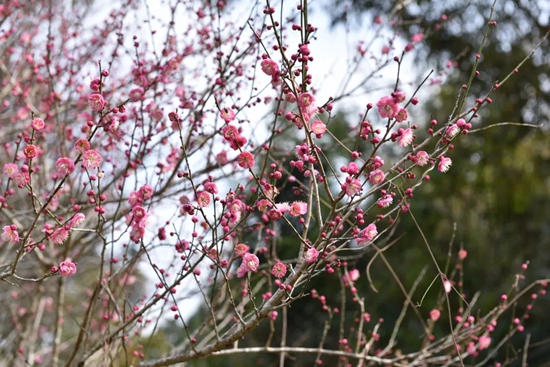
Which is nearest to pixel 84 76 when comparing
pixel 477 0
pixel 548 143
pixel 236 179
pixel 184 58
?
pixel 184 58

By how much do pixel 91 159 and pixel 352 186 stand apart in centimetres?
86

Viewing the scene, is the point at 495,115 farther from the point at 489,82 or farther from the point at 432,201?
the point at 432,201

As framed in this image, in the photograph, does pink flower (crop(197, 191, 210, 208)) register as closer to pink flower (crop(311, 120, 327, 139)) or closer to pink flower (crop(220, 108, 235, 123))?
pink flower (crop(220, 108, 235, 123))

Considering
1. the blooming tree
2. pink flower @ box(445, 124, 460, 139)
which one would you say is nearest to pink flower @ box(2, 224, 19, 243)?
→ the blooming tree

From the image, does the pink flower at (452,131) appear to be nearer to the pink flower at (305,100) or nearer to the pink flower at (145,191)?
the pink flower at (305,100)

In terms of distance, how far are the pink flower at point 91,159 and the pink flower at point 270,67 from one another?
2.04 feet

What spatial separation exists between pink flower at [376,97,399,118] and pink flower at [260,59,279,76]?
0.37 meters

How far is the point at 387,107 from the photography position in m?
1.72

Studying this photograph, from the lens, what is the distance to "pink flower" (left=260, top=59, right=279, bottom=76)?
6.21 ft

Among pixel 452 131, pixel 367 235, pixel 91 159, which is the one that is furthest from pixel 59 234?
pixel 452 131

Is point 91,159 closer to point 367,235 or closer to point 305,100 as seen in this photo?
point 305,100

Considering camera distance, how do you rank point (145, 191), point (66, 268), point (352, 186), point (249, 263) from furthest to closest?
point (145, 191) < point (249, 263) < point (66, 268) < point (352, 186)

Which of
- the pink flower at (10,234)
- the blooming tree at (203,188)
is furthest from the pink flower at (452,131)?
the pink flower at (10,234)

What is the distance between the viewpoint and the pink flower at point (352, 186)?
71.1 inches
